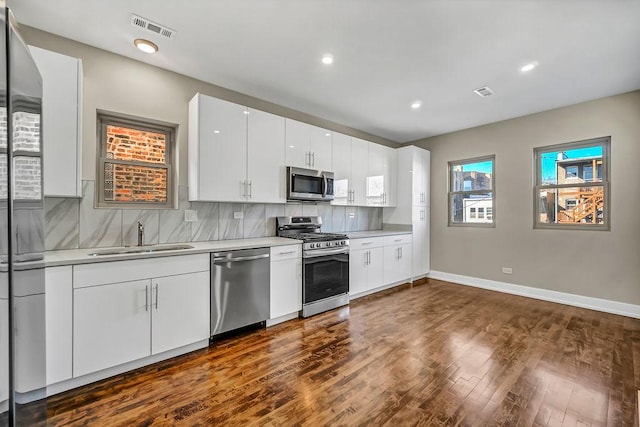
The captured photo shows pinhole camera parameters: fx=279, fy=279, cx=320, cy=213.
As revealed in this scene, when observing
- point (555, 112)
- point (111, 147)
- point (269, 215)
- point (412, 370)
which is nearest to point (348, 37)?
point (269, 215)

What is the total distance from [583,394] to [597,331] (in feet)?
4.99

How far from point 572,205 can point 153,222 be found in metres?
5.36

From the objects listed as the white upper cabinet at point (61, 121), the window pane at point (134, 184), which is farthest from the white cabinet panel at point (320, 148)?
the white upper cabinet at point (61, 121)

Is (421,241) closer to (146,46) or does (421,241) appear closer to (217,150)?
(217,150)

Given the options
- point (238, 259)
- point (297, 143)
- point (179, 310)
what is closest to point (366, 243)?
point (297, 143)

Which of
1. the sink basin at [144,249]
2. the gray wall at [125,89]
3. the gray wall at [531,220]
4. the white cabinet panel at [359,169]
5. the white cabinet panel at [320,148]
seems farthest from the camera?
the white cabinet panel at [359,169]

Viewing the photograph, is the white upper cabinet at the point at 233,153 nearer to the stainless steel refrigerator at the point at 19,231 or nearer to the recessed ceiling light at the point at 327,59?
the recessed ceiling light at the point at 327,59

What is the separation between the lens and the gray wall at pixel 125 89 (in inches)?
97.9

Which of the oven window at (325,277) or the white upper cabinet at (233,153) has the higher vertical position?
the white upper cabinet at (233,153)

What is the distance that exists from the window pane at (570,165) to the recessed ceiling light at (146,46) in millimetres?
5122

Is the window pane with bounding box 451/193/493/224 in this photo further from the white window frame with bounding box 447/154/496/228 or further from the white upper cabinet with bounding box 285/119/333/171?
the white upper cabinet with bounding box 285/119/333/171

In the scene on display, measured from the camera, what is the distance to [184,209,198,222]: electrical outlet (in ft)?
9.96

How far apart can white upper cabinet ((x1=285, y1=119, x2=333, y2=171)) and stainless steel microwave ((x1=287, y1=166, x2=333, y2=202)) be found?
94 mm

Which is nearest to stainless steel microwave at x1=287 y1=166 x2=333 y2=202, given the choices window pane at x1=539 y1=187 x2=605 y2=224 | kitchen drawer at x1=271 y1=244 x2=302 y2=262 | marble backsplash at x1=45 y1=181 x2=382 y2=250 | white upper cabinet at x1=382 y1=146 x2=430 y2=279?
marble backsplash at x1=45 y1=181 x2=382 y2=250
